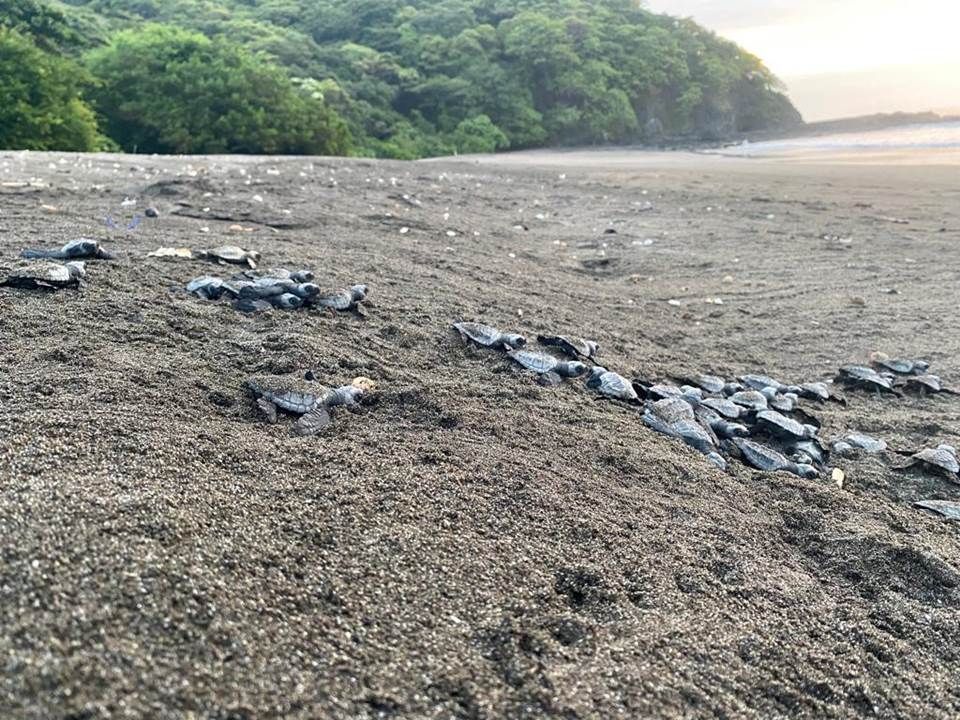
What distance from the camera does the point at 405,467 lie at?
205 cm

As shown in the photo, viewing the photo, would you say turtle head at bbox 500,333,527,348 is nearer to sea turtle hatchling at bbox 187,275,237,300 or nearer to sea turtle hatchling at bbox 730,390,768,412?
sea turtle hatchling at bbox 730,390,768,412

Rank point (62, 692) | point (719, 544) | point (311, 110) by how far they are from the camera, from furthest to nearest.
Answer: point (311, 110), point (719, 544), point (62, 692)

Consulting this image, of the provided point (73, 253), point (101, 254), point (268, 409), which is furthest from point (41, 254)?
point (268, 409)

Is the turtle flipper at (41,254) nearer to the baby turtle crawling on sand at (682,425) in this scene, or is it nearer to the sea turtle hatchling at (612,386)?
the sea turtle hatchling at (612,386)

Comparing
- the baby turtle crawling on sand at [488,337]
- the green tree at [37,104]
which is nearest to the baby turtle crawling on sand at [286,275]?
the baby turtle crawling on sand at [488,337]

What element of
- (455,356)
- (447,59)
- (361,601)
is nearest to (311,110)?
(447,59)

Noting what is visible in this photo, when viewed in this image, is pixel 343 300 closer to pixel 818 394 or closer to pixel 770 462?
pixel 770 462

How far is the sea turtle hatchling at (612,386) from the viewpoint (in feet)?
9.45

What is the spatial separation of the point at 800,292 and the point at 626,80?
133 ft

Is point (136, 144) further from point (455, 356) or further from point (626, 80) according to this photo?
point (626, 80)

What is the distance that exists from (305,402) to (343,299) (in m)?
1.08

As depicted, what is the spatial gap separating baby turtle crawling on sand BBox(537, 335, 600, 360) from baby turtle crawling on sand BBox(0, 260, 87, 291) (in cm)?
199

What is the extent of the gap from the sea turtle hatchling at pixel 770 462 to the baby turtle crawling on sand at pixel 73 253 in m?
2.92

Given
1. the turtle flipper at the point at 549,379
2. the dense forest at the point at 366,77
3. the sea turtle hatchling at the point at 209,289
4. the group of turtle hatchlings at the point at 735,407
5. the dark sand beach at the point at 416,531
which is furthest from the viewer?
the dense forest at the point at 366,77
